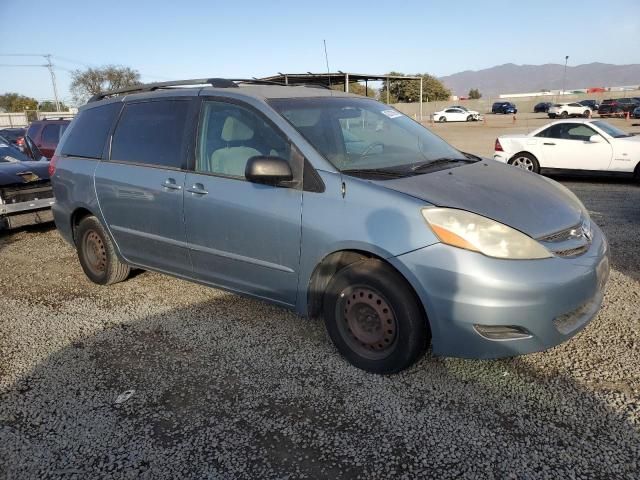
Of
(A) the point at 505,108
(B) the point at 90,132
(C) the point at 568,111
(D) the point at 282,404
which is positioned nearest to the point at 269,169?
(D) the point at 282,404

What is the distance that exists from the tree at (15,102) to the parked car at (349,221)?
89208 mm

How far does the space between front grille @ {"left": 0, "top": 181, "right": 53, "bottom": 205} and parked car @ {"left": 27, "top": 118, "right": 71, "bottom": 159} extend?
5.11 meters

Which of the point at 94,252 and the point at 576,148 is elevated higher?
the point at 576,148

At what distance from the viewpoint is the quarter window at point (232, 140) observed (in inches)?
142

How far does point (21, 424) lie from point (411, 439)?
2.15m

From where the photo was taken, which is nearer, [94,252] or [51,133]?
[94,252]

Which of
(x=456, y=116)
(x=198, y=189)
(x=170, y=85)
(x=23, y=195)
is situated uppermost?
(x=170, y=85)

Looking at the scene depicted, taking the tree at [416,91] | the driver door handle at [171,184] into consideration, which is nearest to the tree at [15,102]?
the tree at [416,91]

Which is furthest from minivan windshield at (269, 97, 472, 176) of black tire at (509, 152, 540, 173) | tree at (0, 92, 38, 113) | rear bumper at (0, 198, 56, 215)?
tree at (0, 92, 38, 113)

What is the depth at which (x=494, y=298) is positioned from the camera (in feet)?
9.08

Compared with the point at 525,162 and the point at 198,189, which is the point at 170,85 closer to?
the point at 198,189

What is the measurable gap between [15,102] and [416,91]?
206ft

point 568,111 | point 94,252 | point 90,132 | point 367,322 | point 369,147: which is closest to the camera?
point 367,322

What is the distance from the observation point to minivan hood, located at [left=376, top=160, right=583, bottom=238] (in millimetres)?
2984
